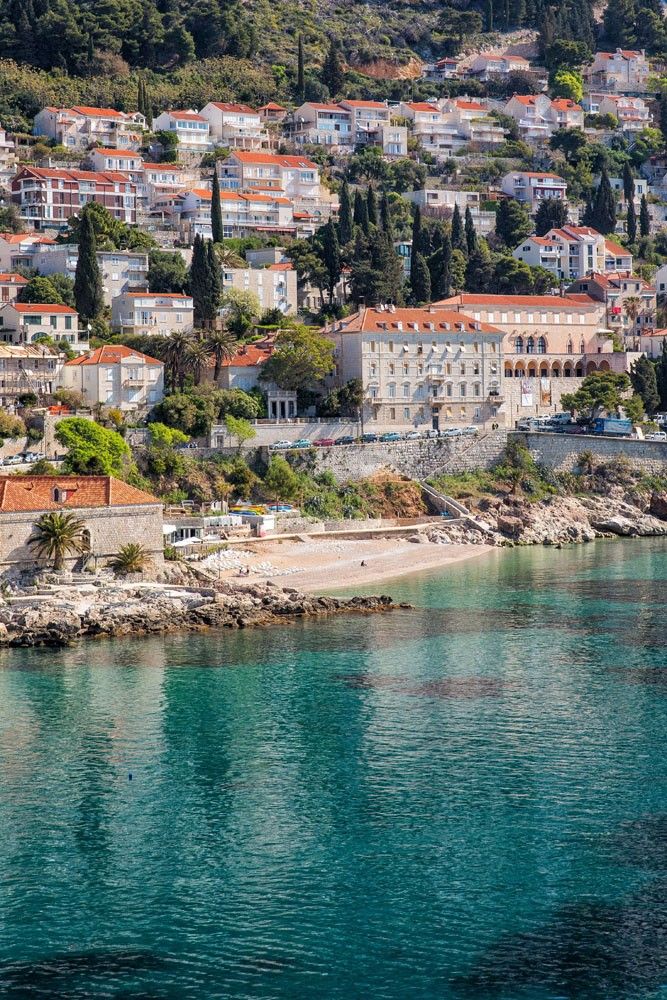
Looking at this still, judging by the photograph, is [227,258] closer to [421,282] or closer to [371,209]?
[421,282]

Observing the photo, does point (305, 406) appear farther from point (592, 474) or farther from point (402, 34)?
point (402, 34)

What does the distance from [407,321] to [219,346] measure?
33.5 ft

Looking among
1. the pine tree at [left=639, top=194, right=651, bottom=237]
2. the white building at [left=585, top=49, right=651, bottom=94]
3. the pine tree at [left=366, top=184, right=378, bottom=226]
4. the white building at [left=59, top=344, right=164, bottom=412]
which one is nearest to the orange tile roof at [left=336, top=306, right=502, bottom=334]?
the white building at [left=59, top=344, right=164, bottom=412]

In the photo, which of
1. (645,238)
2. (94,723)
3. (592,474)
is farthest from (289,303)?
(94,723)

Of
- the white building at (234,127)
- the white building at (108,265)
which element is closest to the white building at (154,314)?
the white building at (108,265)

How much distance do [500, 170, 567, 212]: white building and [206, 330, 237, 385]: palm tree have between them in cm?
4669

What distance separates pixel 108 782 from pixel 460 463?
45.3m

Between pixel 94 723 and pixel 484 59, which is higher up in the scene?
pixel 484 59

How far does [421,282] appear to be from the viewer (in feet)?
278

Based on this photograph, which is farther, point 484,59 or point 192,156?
point 484,59

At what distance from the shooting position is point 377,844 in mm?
26141

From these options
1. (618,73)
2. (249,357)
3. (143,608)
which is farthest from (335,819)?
(618,73)

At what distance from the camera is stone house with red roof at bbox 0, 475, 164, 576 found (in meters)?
47.7

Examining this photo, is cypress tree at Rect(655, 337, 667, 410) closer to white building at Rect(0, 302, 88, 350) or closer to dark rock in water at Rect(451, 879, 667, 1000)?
white building at Rect(0, 302, 88, 350)
